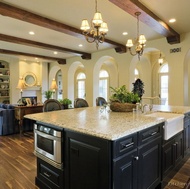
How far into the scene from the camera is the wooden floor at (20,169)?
2619 mm

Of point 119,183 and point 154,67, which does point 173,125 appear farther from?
point 154,67

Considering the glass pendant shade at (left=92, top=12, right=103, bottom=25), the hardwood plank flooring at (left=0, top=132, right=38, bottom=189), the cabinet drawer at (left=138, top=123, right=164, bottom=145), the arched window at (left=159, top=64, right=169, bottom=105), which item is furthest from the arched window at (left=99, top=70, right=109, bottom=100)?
the cabinet drawer at (left=138, top=123, right=164, bottom=145)

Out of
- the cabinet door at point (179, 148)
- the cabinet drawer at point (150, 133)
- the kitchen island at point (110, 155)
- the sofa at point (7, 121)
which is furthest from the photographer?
the sofa at point (7, 121)

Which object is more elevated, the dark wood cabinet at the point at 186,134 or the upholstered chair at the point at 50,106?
the upholstered chair at the point at 50,106

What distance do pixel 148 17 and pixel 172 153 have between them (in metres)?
2.70

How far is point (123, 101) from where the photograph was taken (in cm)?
313

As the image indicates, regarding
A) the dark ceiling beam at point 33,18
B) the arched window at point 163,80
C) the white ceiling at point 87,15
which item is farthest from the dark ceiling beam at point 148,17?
the arched window at point 163,80

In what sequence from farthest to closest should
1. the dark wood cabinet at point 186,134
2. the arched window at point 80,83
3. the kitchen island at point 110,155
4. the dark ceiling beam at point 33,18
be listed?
1. the arched window at point 80,83
2. the dark ceiling beam at point 33,18
3. the dark wood cabinet at point 186,134
4. the kitchen island at point 110,155

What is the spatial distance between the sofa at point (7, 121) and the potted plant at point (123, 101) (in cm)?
370

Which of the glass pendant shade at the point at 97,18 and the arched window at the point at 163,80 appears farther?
the arched window at the point at 163,80

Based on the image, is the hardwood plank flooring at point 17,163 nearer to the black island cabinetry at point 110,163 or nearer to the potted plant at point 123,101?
the black island cabinetry at point 110,163

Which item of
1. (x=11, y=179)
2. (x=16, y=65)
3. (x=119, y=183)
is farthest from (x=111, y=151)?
(x=16, y=65)

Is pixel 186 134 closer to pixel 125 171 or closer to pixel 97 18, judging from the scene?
pixel 125 171

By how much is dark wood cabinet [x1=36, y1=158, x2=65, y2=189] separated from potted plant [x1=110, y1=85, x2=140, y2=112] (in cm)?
142
